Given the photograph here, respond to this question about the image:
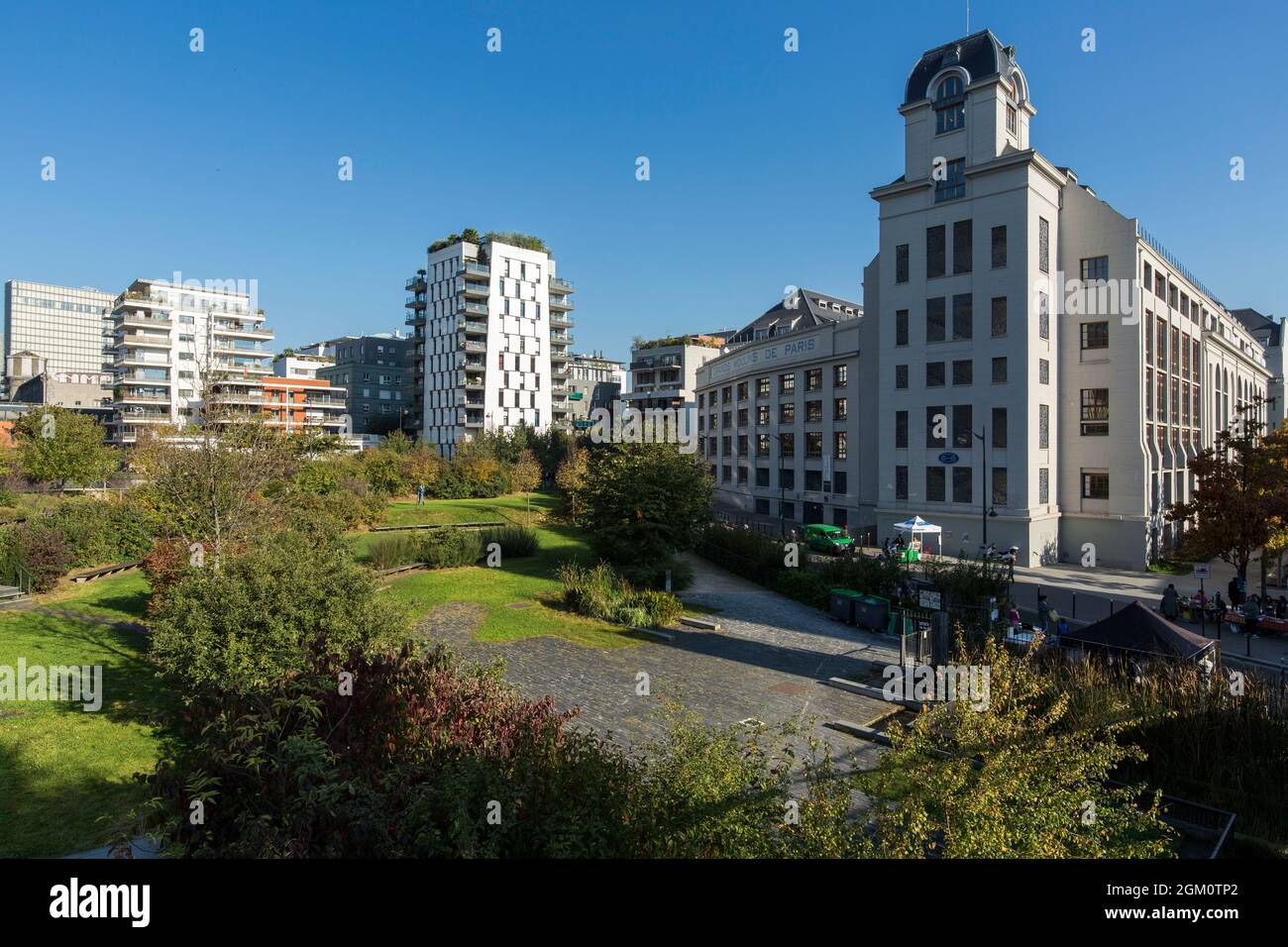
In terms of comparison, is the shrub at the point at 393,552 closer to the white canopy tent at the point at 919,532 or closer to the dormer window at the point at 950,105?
the white canopy tent at the point at 919,532

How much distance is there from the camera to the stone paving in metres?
12.4

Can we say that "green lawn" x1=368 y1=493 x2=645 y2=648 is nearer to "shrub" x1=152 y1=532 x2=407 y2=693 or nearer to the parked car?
"shrub" x1=152 y1=532 x2=407 y2=693

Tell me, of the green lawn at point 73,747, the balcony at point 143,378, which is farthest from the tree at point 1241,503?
the balcony at point 143,378

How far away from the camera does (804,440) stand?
49.5 meters

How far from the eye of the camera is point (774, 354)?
5247 cm

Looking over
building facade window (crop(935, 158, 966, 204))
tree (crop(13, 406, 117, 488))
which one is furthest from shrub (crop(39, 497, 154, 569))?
building facade window (crop(935, 158, 966, 204))

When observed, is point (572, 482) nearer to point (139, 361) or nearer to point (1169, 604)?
point (1169, 604)

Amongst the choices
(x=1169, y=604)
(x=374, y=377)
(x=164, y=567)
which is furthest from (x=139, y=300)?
(x=1169, y=604)

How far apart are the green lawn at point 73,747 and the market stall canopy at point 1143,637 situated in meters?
14.5

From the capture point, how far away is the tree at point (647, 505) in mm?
23250

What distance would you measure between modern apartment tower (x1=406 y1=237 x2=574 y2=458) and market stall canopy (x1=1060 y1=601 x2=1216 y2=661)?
68653mm

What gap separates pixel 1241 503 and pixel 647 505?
20522mm
